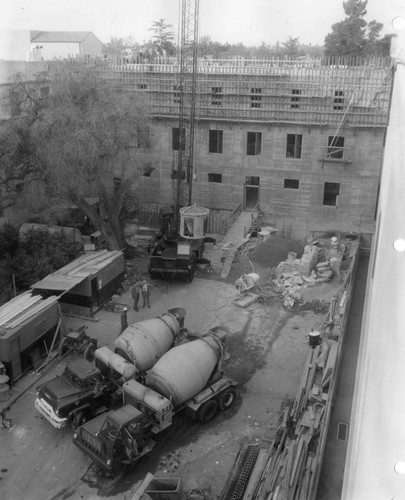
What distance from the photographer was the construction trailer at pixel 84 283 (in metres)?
16.8

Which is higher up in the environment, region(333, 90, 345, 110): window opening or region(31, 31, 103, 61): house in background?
region(31, 31, 103, 61): house in background

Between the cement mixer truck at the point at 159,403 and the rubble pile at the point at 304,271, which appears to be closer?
the cement mixer truck at the point at 159,403

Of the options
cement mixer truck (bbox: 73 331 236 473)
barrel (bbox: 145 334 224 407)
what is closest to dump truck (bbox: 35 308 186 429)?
cement mixer truck (bbox: 73 331 236 473)

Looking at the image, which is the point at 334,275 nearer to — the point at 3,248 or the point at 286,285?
the point at 286,285

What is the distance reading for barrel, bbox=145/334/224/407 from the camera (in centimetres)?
1177

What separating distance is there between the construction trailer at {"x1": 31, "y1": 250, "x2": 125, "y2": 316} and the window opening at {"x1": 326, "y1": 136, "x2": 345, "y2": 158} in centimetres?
1251

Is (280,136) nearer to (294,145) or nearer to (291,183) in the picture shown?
(294,145)

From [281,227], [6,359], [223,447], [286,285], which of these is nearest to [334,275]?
[286,285]

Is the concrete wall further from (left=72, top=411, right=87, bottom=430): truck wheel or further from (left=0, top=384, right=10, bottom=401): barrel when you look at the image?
(left=72, top=411, right=87, bottom=430): truck wheel

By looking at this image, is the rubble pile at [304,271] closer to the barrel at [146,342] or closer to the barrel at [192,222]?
the barrel at [192,222]

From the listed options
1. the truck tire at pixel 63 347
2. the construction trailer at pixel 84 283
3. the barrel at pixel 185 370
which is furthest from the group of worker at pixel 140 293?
the barrel at pixel 185 370

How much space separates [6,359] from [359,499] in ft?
42.4

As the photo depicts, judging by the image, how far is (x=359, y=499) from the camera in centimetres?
216

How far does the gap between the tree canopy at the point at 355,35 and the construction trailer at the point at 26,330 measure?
Answer: 120ft
